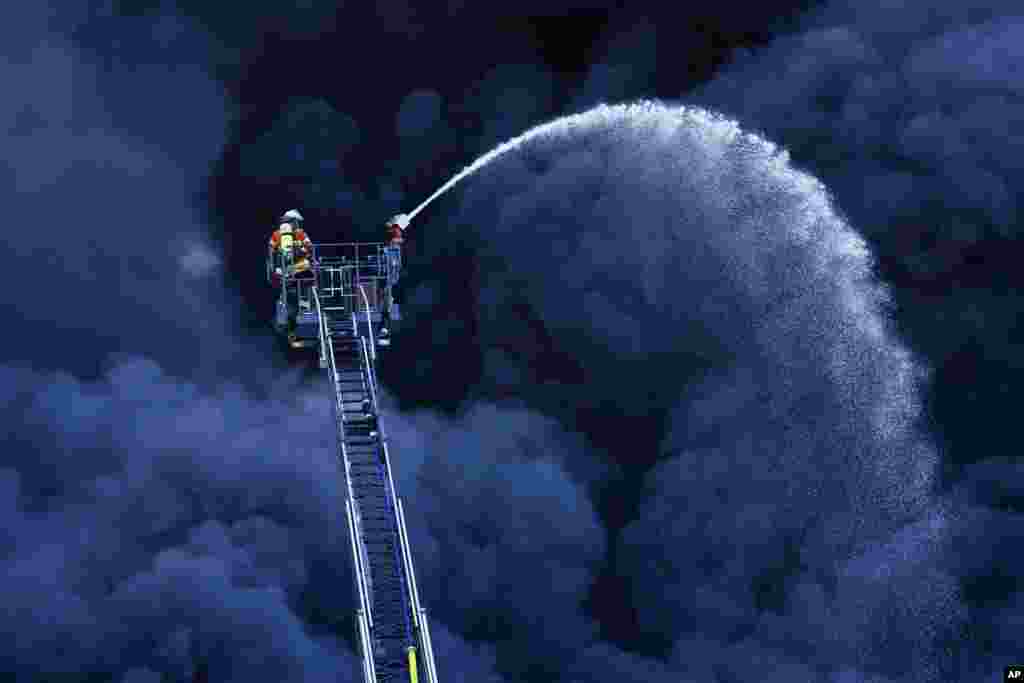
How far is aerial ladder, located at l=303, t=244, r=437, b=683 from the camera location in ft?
227

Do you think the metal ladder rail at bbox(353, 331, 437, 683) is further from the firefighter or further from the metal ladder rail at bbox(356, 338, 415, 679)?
the firefighter

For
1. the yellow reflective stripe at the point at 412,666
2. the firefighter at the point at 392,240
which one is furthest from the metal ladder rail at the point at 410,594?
the firefighter at the point at 392,240

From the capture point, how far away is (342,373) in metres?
75.6

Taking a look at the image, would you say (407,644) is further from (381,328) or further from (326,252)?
(326,252)

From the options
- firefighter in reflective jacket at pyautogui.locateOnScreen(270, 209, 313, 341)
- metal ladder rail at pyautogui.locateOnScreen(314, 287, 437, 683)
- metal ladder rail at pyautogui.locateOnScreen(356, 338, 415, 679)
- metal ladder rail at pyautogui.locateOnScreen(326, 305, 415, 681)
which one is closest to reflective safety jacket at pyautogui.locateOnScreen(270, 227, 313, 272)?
firefighter in reflective jacket at pyautogui.locateOnScreen(270, 209, 313, 341)

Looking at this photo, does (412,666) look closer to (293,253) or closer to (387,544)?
(387,544)

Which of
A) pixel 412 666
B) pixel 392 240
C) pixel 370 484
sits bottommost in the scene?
pixel 412 666

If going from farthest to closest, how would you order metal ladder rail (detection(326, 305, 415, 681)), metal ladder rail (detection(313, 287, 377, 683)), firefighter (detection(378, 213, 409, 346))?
firefighter (detection(378, 213, 409, 346)), metal ladder rail (detection(326, 305, 415, 681)), metal ladder rail (detection(313, 287, 377, 683))

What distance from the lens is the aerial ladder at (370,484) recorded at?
69188 millimetres

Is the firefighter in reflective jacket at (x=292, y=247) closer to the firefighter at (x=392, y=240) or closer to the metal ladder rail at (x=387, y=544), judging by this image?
the metal ladder rail at (x=387, y=544)

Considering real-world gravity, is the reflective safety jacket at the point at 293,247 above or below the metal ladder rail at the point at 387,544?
above

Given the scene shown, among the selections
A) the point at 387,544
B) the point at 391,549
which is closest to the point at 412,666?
the point at 391,549

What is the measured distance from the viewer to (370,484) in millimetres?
73438

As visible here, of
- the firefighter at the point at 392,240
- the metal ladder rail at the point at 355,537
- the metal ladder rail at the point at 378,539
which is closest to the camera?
the metal ladder rail at the point at 355,537
